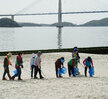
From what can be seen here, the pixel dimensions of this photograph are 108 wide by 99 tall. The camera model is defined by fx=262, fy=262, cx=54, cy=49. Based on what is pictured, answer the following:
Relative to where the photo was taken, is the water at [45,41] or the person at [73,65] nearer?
the person at [73,65]

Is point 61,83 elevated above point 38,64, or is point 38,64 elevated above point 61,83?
point 38,64

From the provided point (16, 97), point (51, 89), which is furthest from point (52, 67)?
point (16, 97)

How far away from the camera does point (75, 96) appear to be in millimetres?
7938

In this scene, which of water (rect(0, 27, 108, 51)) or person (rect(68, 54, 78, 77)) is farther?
water (rect(0, 27, 108, 51))

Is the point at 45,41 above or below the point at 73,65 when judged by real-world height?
above

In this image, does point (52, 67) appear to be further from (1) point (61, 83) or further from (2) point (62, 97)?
(2) point (62, 97)

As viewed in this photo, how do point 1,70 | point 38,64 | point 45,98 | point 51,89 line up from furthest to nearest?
point 1,70 → point 38,64 → point 51,89 → point 45,98

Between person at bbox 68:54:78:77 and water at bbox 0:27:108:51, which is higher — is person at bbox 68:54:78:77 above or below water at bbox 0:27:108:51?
below

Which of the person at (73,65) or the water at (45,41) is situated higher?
the water at (45,41)

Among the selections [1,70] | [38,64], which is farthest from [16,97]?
[1,70]

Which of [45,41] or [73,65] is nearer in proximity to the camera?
[73,65]

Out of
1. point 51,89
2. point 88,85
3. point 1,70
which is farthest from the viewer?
point 1,70

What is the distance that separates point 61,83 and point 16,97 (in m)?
2.46

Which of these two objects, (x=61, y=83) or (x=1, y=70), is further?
(x=1, y=70)
